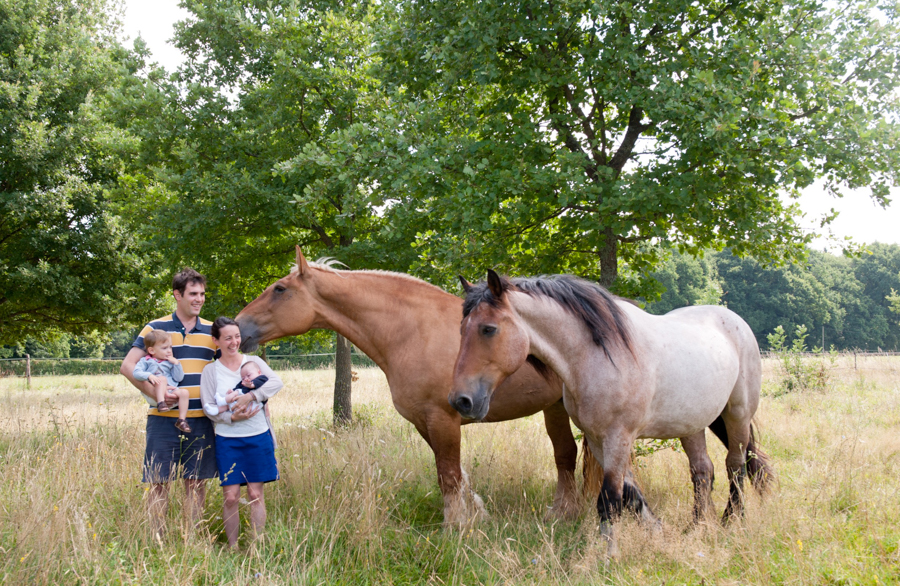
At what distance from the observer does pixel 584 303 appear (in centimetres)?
356

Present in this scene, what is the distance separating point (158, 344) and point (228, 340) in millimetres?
445

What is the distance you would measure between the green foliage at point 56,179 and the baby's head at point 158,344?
23.9 ft

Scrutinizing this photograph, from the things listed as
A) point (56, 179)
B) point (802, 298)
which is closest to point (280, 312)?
point (56, 179)

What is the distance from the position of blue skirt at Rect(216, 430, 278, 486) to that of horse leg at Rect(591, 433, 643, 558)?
2.16 metres

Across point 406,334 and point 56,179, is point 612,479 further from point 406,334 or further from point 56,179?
point 56,179

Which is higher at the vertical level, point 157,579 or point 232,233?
point 232,233

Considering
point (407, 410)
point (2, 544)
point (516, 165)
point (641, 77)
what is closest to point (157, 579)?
point (2, 544)

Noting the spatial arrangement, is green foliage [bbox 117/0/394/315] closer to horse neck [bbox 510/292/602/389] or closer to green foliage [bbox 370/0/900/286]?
green foliage [bbox 370/0/900/286]

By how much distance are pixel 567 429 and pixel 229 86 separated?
325 inches

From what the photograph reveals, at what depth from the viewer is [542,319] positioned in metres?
3.48

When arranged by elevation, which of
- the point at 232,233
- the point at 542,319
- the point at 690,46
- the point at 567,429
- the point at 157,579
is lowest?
the point at 157,579

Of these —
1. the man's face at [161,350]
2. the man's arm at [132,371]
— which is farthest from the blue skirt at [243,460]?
the man's face at [161,350]

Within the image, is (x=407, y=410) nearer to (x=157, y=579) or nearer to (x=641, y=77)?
(x=157, y=579)

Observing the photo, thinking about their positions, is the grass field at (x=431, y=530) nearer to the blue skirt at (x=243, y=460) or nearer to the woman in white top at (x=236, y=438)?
the woman in white top at (x=236, y=438)
